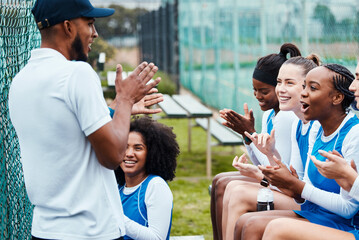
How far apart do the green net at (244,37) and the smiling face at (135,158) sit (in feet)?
8.72

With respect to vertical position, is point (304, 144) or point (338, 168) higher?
point (338, 168)

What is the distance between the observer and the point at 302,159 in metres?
3.59

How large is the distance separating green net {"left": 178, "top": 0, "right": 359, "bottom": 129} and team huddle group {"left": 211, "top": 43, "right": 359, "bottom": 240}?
1919mm

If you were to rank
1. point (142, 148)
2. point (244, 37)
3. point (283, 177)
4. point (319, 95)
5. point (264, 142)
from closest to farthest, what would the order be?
1. point (283, 177)
2. point (319, 95)
3. point (264, 142)
4. point (142, 148)
5. point (244, 37)

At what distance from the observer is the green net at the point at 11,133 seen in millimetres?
3102

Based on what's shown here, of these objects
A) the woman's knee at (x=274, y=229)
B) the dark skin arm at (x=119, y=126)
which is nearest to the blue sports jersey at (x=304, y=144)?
the woman's knee at (x=274, y=229)

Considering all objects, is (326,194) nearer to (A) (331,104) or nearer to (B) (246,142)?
(A) (331,104)

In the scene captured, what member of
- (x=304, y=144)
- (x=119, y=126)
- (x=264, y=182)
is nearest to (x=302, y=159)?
(x=304, y=144)

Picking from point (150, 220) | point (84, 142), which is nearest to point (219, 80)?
point (150, 220)

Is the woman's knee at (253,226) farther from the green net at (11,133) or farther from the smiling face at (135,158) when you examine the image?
the green net at (11,133)

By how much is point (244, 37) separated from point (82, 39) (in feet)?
25.4

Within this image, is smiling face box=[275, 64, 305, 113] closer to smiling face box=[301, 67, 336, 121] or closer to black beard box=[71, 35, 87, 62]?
smiling face box=[301, 67, 336, 121]

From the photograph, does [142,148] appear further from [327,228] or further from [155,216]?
[327,228]

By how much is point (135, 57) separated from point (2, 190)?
24379 millimetres
